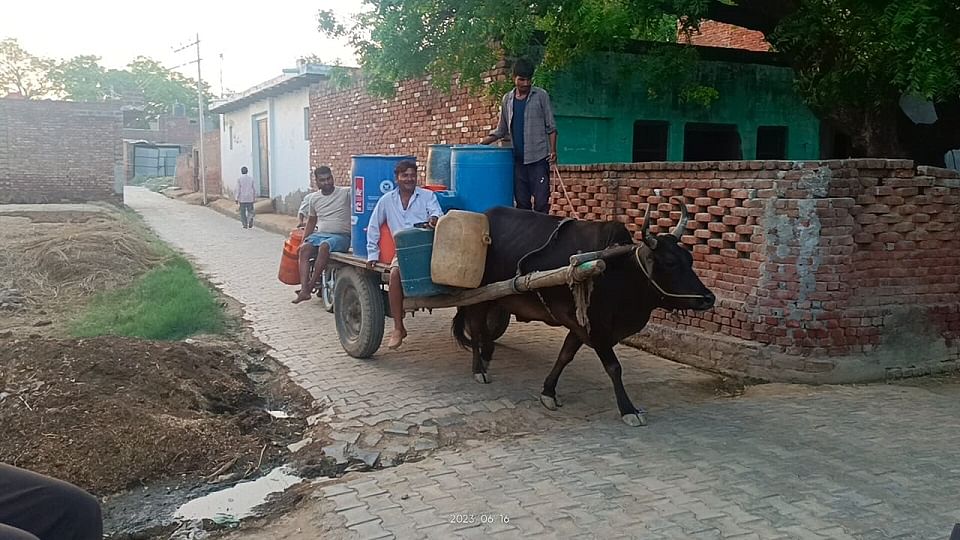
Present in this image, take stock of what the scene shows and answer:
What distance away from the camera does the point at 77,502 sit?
2199 millimetres

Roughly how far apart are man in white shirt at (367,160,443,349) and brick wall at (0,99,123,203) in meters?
19.8

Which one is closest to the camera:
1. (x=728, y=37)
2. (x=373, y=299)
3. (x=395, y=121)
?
(x=373, y=299)

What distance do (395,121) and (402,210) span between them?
26.1ft

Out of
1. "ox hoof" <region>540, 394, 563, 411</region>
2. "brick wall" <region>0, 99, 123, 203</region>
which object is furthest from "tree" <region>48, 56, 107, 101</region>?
"ox hoof" <region>540, 394, 563, 411</region>

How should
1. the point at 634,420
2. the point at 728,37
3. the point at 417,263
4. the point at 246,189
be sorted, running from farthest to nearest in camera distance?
the point at 246,189, the point at 728,37, the point at 417,263, the point at 634,420

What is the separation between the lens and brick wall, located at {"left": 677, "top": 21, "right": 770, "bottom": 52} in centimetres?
1514

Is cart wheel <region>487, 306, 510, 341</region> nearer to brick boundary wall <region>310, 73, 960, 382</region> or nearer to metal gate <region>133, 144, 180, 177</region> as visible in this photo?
brick boundary wall <region>310, 73, 960, 382</region>

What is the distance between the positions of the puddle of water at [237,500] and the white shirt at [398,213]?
93.5 inches

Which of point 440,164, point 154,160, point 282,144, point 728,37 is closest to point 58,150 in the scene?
point 282,144

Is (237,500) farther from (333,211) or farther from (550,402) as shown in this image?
(333,211)

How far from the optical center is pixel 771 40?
870 centimetres

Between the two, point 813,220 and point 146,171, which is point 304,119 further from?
point 146,171

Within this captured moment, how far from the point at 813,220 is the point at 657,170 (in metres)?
1.73

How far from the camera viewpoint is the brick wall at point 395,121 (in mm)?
11438
